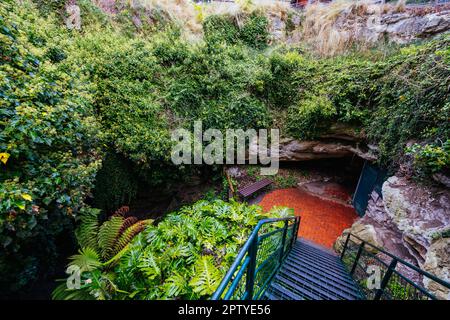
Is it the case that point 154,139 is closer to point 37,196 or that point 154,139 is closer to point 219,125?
point 219,125

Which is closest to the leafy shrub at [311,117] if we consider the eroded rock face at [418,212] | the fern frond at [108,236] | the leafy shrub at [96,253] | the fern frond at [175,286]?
the eroded rock face at [418,212]

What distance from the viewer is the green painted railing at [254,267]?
1.28 metres

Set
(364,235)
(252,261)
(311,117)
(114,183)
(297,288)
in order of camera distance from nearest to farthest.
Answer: (252,261) < (297,288) < (364,235) < (114,183) < (311,117)

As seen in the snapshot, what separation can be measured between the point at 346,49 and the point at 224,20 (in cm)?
610

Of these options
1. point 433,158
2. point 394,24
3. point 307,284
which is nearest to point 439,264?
point 433,158

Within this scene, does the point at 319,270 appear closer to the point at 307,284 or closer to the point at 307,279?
the point at 307,279

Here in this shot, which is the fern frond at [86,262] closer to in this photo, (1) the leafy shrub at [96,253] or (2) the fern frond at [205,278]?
(1) the leafy shrub at [96,253]

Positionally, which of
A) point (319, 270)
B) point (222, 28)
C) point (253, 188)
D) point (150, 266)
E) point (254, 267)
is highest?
point (222, 28)

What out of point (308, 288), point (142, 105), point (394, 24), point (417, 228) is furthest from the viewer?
point (394, 24)

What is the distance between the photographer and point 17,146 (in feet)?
8.34

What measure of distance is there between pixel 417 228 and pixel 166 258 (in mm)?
4681

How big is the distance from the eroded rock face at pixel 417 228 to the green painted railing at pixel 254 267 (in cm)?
249

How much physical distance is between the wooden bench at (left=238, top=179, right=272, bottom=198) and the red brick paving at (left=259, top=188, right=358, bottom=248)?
52 cm

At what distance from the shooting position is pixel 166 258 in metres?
2.91
